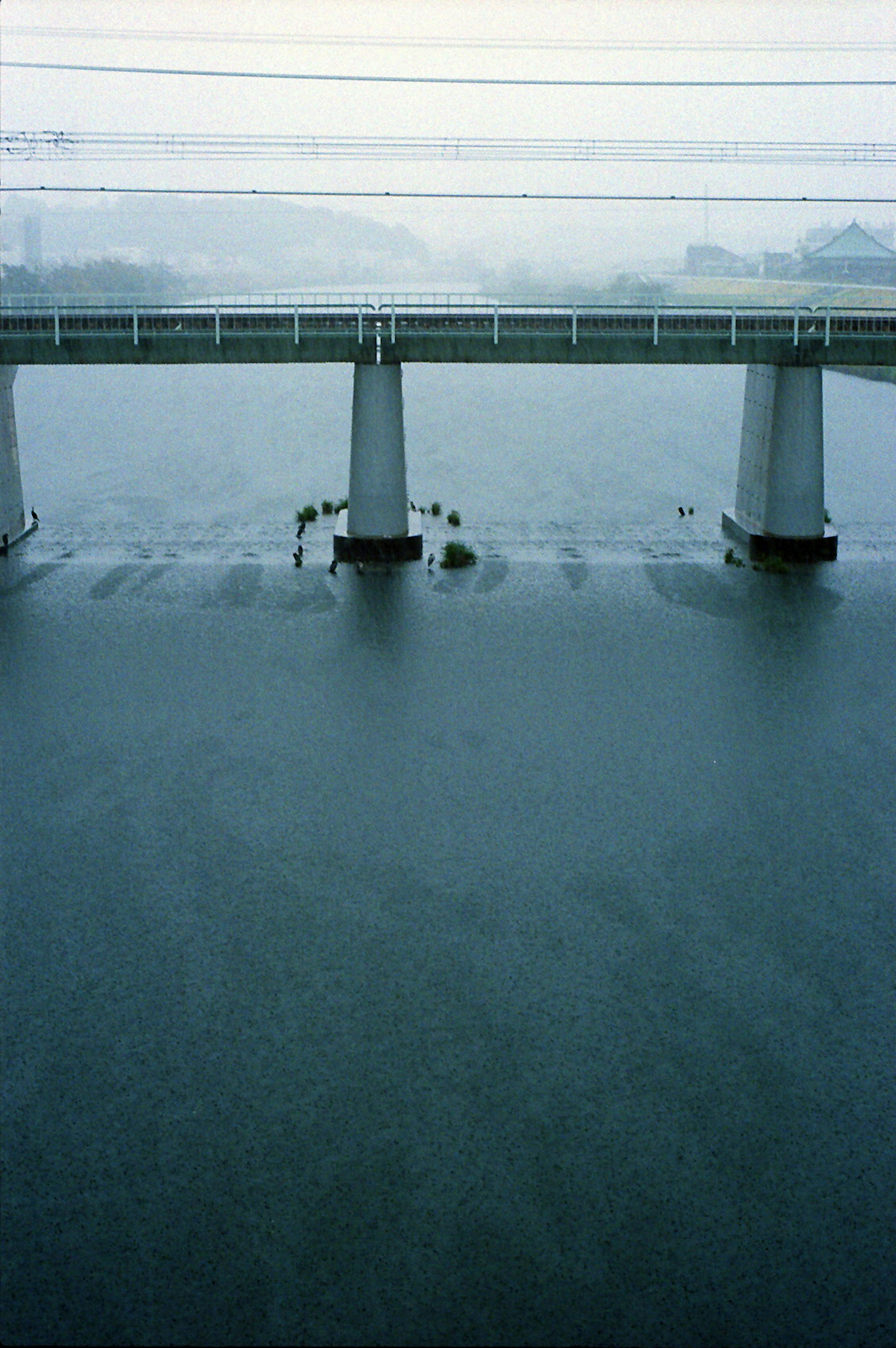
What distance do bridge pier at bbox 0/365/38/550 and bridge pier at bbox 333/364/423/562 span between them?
326 inches

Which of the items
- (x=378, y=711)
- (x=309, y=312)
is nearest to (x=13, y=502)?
(x=309, y=312)

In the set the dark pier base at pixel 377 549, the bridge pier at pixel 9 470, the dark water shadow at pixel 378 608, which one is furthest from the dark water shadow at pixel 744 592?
the bridge pier at pixel 9 470

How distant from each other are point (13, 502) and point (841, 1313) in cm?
3063

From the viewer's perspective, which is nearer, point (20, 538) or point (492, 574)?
point (492, 574)

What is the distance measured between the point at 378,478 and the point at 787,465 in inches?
Result: 380

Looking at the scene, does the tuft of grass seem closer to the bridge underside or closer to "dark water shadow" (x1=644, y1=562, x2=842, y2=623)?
"dark water shadow" (x1=644, y1=562, x2=842, y2=623)

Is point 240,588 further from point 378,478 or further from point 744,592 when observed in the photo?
point 744,592

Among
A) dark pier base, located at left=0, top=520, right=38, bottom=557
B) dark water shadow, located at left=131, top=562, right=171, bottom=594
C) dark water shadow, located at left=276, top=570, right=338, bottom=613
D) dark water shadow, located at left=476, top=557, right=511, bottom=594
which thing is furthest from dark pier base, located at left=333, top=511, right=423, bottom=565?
dark pier base, located at left=0, top=520, right=38, bottom=557

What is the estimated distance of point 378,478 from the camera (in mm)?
32500

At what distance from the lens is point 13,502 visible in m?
35.4

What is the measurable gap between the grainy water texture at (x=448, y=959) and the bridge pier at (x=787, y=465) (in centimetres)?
167

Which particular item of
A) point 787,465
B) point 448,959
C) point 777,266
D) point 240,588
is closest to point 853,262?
point 777,266

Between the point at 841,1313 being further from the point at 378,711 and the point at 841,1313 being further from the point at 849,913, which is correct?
the point at 378,711

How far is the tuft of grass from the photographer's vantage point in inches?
1300
